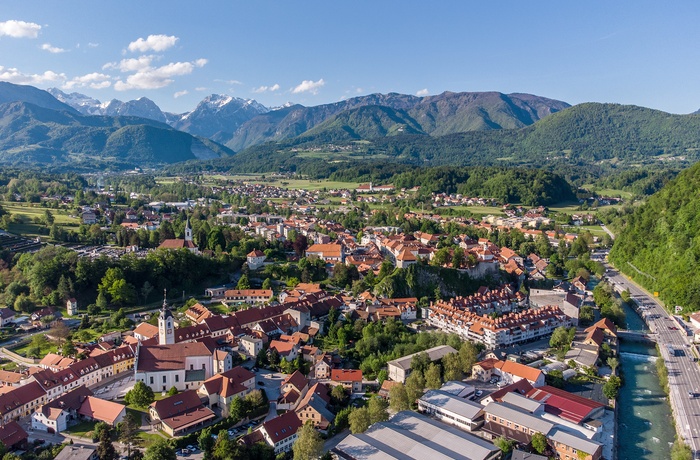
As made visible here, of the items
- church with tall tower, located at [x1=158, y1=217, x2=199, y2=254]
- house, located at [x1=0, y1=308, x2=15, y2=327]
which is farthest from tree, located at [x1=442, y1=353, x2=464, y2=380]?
house, located at [x1=0, y1=308, x2=15, y2=327]

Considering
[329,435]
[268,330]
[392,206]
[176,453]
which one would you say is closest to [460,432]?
[329,435]

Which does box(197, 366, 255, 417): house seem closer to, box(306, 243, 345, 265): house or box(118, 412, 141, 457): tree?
box(118, 412, 141, 457): tree

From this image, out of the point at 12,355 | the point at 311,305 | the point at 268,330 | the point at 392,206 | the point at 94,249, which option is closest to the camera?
the point at 12,355

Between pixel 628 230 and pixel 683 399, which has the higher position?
pixel 628 230

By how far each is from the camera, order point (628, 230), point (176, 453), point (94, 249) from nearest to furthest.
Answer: point (176, 453), point (94, 249), point (628, 230)

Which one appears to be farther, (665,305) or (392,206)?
(392,206)

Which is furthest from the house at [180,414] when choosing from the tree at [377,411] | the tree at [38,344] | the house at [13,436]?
the tree at [38,344]

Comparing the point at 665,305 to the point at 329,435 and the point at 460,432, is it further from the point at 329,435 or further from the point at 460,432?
the point at 329,435

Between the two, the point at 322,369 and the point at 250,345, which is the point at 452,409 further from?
the point at 250,345
